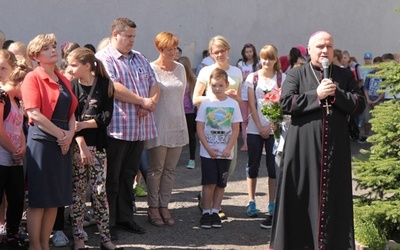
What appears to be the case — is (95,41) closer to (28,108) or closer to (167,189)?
(167,189)

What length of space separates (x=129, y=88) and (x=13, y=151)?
1.43m

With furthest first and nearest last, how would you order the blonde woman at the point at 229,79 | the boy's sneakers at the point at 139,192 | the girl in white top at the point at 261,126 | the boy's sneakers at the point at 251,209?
1. the boy's sneakers at the point at 139,192
2. the boy's sneakers at the point at 251,209
3. the girl in white top at the point at 261,126
4. the blonde woman at the point at 229,79

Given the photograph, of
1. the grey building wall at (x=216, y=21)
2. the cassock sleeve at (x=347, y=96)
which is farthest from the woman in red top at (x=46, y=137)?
the grey building wall at (x=216, y=21)

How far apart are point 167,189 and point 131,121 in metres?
1.09

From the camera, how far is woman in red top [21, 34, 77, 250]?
6.54 m

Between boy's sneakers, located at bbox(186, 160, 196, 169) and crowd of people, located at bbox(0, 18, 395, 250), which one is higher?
crowd of people, located at bbox(0, 18, 395, 250)

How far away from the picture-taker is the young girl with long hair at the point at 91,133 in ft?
23.3

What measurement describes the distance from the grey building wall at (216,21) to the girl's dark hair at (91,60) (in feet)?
23.4

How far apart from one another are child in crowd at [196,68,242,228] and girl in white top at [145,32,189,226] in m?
0.26

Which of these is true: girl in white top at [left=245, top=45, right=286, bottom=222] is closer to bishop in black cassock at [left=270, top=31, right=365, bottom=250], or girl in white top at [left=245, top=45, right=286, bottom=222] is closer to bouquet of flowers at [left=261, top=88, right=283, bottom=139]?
bouquet of flowers at [left=261, top=88, right=283, bottom=139]

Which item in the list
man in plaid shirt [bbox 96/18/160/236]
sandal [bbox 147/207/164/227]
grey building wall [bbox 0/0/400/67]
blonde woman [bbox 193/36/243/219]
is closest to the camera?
man in plaid shirt [bbox 96/18/160/236]

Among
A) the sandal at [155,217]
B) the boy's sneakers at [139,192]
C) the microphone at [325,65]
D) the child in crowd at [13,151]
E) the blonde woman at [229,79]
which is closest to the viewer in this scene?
the microphone at [325,65]

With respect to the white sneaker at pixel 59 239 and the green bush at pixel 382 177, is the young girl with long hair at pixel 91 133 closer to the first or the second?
the white sneaker at pixel 59 239

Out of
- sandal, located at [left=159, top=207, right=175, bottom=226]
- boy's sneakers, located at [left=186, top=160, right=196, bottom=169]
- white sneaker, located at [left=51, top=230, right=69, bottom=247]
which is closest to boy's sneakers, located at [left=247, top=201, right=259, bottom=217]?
sandal, located at [left=159, top=207, right=175, bottom=226]
